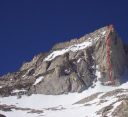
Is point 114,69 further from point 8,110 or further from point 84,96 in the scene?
point 8,110

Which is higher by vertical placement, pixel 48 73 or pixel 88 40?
pixel 88 40

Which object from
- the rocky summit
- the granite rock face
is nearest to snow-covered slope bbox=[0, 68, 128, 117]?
the rocky summit

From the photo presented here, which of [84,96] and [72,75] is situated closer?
[84,96]

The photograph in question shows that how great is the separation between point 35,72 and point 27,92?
26081mm

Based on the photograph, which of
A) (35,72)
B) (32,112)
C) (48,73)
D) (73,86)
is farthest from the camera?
(35,72)

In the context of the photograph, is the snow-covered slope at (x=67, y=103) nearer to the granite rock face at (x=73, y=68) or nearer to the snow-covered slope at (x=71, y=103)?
the snow-covered slope at (x=71, y=103)

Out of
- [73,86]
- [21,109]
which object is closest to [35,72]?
[73,86]

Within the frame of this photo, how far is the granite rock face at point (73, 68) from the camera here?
534 feet

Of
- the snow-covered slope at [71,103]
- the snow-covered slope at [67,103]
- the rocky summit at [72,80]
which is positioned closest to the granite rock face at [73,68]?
the rocky summit at [72,80]

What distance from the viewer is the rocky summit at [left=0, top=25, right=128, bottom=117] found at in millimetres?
137000

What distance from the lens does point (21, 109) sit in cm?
13700

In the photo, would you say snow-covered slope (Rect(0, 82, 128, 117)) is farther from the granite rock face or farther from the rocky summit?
the granite rock face

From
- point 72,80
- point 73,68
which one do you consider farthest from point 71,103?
point 73,68

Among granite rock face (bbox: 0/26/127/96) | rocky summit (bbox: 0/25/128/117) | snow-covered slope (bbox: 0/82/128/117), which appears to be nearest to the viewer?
snow-covered slope (bbox: 0/82/128/117)
